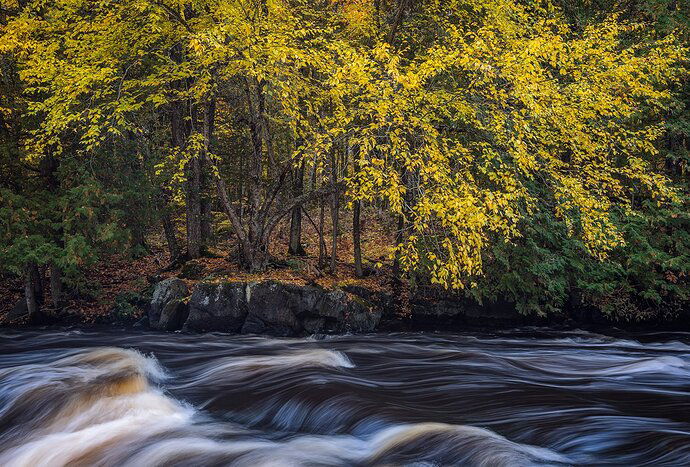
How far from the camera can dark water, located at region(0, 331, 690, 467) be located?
16.1ft

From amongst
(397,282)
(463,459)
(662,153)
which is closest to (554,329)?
(397,282)

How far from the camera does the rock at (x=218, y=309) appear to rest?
1122cm

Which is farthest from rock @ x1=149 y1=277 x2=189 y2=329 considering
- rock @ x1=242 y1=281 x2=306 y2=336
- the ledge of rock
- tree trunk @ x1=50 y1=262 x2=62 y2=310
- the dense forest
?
tree trunk @ x1=50 y1=262 x2=62 y2=310

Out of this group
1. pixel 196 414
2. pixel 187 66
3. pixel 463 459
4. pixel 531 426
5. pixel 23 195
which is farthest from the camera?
pixel 23 195

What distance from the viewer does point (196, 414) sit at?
6.09m

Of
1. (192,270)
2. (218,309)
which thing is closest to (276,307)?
(218,309)

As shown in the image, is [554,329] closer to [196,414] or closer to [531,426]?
[531,426]

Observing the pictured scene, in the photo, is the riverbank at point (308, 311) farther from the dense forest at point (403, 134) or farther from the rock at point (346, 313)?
the dense forest at point (403, 134)

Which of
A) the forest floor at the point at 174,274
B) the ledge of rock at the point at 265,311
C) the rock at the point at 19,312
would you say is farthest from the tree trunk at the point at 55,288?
the ledge of rock at the point at 265,311

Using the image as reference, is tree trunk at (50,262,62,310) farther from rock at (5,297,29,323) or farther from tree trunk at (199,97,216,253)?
tree trunk at (199,97,216,253)

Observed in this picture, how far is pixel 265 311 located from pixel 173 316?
2129 mm

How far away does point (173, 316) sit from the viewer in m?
11.5

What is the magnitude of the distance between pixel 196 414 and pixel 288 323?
506cm

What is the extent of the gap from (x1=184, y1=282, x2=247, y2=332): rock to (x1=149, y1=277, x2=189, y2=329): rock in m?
0.66
